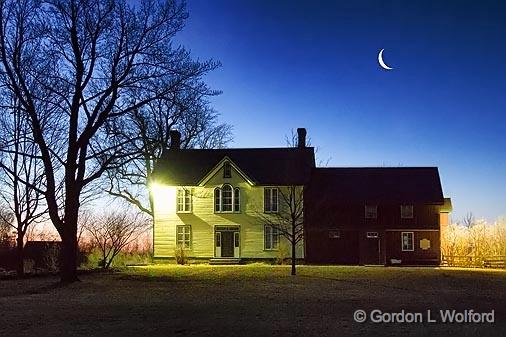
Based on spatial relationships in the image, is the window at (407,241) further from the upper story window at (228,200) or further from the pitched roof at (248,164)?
the upper story window at (228,200)

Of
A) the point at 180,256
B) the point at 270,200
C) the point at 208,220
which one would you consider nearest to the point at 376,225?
the point at 270,200

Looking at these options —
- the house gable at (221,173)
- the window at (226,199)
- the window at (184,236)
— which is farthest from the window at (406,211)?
the window at (184,236)

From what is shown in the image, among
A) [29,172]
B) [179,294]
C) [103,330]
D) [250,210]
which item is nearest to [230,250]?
[250,210]

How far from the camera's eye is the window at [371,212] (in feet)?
180

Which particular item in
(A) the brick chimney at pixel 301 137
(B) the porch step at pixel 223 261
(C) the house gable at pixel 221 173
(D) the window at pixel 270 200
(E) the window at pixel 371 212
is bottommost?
(B) the porch step at pixel 223 261

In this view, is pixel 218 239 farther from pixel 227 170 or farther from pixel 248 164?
pixel 248 164

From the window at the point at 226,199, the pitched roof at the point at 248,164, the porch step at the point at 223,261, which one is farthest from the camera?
the pitched roof at the point at 248,164

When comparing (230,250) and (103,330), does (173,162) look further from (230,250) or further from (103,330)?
(103,330)

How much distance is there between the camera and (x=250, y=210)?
55.4 metres

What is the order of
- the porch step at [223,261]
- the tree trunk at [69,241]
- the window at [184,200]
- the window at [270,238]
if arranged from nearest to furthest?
the tree trunk at [69,241] < the porch step at [223,261] < the window at [270,238] < the window at [184,200]

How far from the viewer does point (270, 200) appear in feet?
182

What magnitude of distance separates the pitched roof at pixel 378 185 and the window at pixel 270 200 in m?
2.64

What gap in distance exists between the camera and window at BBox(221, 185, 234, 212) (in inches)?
2196

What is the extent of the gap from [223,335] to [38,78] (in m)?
20.9
